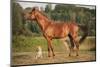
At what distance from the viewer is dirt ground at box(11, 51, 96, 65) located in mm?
2133

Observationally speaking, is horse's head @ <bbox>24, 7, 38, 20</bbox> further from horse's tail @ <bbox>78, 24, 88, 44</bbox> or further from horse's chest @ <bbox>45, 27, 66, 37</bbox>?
horse's tail @ <bbox>78, 24, 88, 44</bbox>

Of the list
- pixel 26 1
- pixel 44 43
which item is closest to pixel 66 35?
pixel 44 43

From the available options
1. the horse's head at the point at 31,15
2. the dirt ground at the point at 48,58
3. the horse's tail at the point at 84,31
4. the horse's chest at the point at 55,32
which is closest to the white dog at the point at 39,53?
the dirt ground at the point at 48,58

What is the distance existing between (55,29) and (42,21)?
0.60 ft

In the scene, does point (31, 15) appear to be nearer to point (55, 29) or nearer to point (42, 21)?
point (42, 21)

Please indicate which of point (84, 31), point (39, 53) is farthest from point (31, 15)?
point (84, 31)

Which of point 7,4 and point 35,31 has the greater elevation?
point 7,4

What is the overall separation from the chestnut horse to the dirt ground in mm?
58

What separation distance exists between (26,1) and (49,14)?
0.30 metres

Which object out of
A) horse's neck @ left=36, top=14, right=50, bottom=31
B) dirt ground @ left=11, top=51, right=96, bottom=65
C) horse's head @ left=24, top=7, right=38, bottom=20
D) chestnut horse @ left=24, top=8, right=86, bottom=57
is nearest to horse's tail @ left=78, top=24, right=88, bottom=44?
chestnut horse @ left=24, top=8, right=86, bottom=57

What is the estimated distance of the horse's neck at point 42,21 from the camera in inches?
88.1

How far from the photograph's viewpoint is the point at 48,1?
2.28 meters

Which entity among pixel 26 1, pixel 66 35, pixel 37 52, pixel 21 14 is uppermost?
pixel 26 1

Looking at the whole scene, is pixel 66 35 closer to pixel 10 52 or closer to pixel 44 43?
pixel 44 43
